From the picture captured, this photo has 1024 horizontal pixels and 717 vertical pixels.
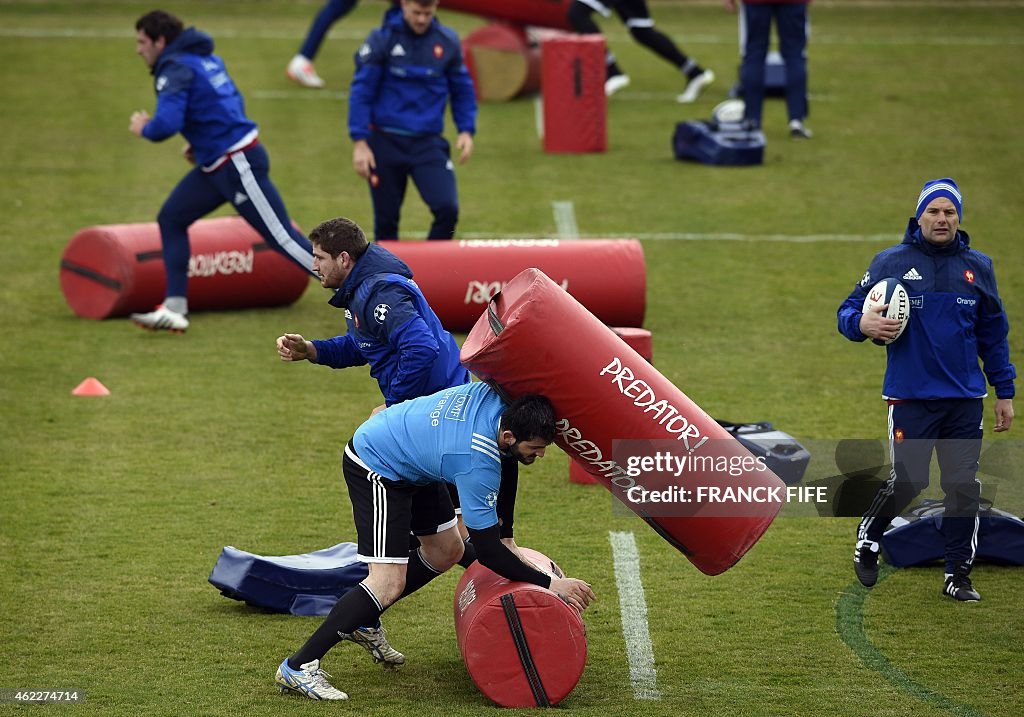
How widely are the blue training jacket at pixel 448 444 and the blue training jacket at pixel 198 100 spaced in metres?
5.15

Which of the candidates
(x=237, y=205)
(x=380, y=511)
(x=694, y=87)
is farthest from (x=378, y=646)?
(x=694, y=87)

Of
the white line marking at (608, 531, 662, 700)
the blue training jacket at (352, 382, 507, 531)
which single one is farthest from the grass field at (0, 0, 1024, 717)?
the blue training jacket at (352, 382, 507, 531)

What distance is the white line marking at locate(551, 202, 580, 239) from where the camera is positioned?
1373cm

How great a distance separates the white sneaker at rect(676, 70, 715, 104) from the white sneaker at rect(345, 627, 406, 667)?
13703mm

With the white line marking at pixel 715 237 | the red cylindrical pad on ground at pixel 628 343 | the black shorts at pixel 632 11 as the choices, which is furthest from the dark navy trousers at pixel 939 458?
the black shorts at pixel 632 11

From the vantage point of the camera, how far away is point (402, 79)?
11.1m

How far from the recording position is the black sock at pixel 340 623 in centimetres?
593

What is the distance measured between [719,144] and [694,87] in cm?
296

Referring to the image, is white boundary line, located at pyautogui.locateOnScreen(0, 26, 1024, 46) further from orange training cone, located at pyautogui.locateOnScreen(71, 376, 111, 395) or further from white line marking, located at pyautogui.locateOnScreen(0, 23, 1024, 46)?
orange training cone, located at pyautogui.locateOnScreen(71, 376, 111, 395)

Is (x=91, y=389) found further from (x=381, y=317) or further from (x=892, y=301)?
(x=892, y=301)

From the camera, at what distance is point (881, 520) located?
6.97 meters

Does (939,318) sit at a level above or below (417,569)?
above

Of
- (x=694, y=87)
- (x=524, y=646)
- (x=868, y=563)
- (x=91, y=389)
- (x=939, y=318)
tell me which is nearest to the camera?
(x=524, y=646)

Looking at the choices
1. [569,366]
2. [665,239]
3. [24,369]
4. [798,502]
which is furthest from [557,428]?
[665,239]
